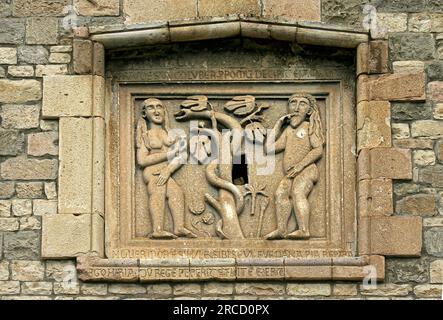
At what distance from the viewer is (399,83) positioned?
1230 cm

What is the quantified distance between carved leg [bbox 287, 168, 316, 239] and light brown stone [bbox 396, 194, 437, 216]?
0.64m

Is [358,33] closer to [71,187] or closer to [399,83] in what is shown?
[399,83]

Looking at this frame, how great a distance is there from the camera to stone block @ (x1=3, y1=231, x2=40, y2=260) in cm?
1204

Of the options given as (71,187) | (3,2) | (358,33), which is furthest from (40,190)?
(358,33)

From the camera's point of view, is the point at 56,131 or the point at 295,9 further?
the point at 295,9

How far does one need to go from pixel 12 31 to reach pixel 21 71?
29cm

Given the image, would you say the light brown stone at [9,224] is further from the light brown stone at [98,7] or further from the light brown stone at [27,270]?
the light brown stone at [98,7]

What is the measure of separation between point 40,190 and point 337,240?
206cm

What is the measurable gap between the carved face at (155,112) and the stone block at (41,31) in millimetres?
787

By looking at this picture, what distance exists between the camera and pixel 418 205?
477 inches

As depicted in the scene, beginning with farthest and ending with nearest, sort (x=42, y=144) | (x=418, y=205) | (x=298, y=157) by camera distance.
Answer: (x=298, y=157)
(x=42, y=144)
(x=418, y=205)

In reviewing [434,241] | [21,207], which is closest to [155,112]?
[21,207]

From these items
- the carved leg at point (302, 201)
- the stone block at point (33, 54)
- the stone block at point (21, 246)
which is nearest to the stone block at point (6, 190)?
the stone block at point (21, 246)

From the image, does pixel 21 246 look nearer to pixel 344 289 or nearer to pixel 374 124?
pixel 344 289
